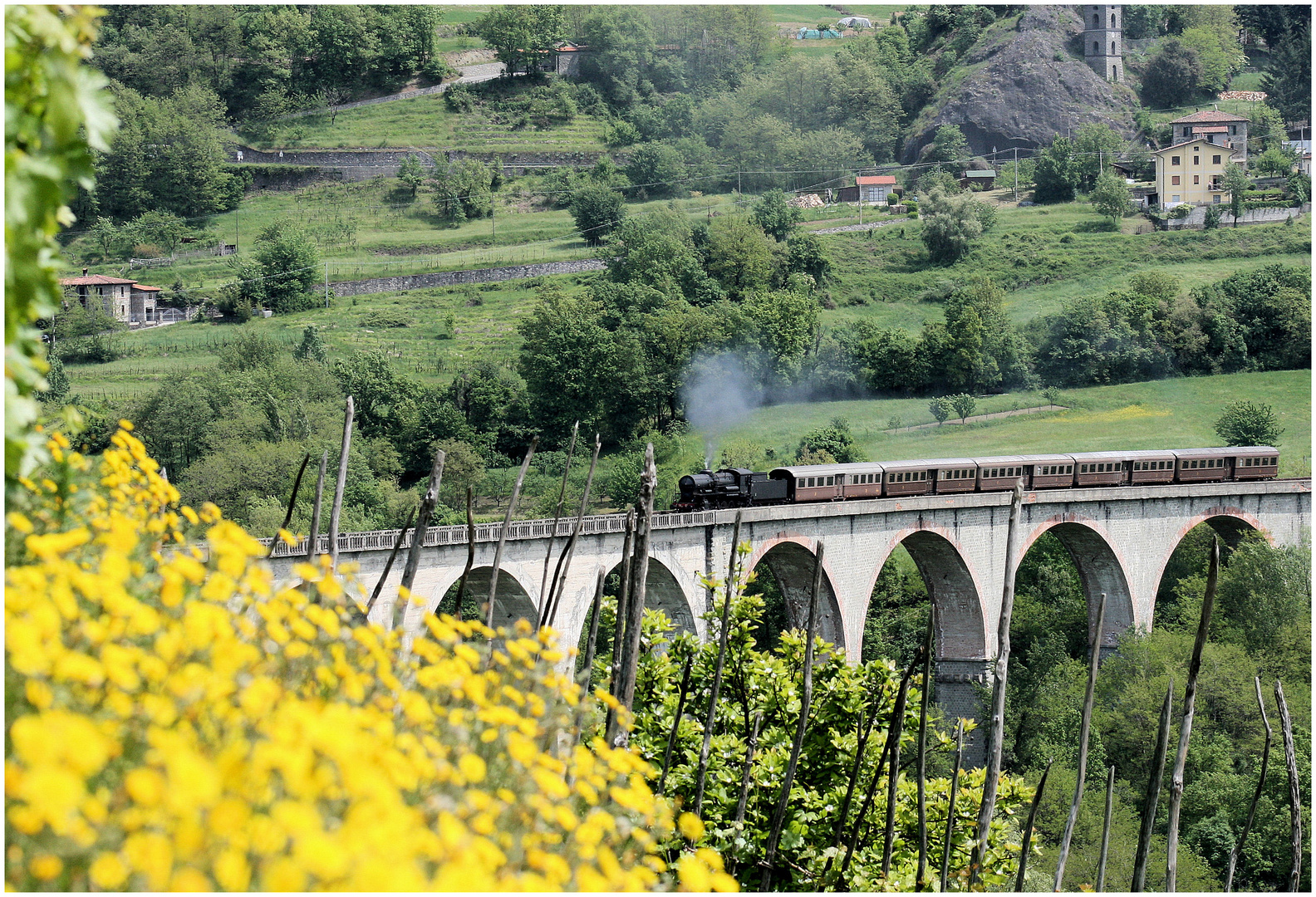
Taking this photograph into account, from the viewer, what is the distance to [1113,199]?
320 ft

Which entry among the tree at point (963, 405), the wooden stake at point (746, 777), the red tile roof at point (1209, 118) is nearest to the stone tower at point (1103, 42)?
the red tile roof at point (1209, 118)

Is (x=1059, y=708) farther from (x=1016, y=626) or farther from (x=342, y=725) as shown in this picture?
(x=342, y=725)

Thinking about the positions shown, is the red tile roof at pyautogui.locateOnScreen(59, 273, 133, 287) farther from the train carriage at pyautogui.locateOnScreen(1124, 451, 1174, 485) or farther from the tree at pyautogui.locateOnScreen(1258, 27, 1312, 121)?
the tree at pyautogui.locateOnScreen(1258, 27, 1312, 121)

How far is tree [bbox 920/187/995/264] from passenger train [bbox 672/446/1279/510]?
4555 centimetres

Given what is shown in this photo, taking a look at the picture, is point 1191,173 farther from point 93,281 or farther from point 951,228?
point 93,281

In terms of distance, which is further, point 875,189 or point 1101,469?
point 875,189

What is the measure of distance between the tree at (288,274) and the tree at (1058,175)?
5789 cm

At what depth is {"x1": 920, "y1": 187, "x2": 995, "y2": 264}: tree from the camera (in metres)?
93.2

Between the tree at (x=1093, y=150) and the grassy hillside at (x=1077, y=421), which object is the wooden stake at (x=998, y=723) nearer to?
the grassy hillside at (x=1077, y=421)

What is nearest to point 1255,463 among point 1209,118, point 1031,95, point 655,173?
point 655,173

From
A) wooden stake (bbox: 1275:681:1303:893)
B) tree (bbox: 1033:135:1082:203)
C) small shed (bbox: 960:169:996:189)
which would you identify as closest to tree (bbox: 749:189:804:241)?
tree (bbox: 1033:135:1082:203)

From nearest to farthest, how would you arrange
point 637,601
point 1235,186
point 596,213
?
1. point 637,601
2. point 1235,186
3. point 596,213

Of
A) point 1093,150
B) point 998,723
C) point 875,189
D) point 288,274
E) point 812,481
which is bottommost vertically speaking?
point 812,481

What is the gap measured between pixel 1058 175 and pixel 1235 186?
14206 mm
